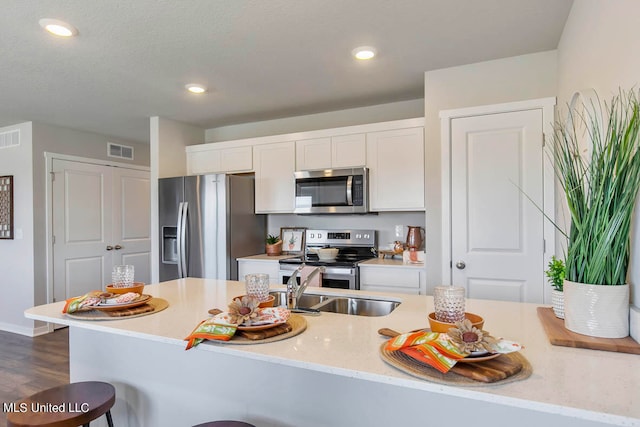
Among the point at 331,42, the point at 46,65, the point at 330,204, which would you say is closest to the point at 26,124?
the point at 46,65

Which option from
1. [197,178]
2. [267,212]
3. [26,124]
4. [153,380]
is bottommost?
[153,380]

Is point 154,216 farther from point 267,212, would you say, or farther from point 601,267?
point 601,267

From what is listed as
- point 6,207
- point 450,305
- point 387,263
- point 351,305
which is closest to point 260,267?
point 387,263

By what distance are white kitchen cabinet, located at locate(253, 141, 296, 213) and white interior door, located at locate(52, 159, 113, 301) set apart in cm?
234

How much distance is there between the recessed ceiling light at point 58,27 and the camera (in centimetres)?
214

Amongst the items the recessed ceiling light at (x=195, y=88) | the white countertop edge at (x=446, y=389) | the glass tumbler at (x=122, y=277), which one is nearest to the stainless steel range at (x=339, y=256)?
the recessed ceiling light at (x=195, y=88)

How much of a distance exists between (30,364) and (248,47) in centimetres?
335

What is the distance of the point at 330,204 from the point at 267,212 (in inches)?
30.0

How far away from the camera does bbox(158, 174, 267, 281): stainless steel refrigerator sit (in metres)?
3.80

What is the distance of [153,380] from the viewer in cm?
172

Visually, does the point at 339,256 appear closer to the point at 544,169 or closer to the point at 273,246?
the point at 273,246

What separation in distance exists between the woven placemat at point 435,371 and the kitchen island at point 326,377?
15mm

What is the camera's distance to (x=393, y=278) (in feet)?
10.5

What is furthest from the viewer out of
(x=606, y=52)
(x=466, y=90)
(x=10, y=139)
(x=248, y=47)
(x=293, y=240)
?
(x=10, y=139)
